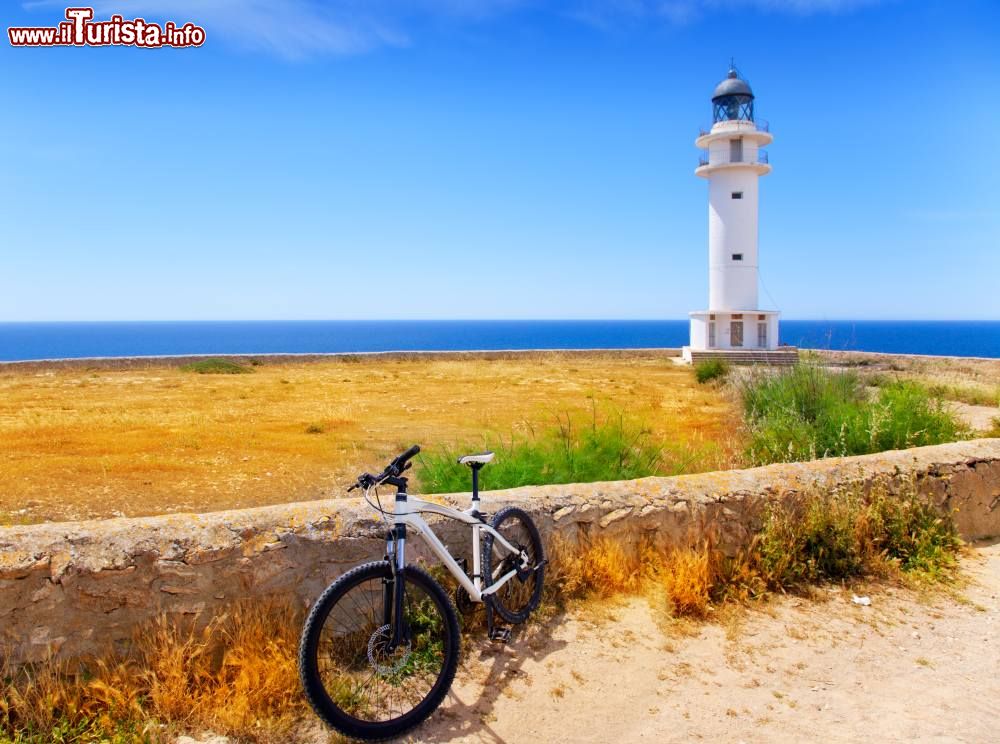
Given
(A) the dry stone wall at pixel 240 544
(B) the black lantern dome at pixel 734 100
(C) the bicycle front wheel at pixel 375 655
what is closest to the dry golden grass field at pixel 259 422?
(A) the dry stone wall at pixel 240 544

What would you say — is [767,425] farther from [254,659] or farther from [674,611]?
[254,659]

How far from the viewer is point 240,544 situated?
3412mm

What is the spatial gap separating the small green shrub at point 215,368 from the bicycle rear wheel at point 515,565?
65.1ft

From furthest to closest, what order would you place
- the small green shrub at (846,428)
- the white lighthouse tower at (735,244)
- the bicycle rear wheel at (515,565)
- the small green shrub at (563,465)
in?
the white lighthouse tower at (735,244)
the small green shrub at (846,428)
the small green shrub at (563,465)
the bicycle rear wheel at (515,565)

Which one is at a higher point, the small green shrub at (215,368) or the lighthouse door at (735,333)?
the lighthouse door at (735,333)

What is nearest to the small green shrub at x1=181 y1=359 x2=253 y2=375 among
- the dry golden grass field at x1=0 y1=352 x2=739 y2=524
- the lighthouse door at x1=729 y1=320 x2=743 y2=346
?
the dry golden grass field at x1=0 y1=352 x2=739 y2=524

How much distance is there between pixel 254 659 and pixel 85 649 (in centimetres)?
70

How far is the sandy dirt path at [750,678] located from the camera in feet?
10.2

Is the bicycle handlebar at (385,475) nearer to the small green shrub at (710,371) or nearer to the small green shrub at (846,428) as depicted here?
the small green shrub at (846,428)

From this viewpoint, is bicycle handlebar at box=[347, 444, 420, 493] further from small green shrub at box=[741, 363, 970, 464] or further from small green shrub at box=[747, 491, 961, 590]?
small green shrub at box=[741, 363, 970, 464]

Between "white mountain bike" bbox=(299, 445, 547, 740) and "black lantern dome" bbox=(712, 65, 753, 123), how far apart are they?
1201 inches

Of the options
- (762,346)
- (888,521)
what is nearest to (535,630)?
(888,521)

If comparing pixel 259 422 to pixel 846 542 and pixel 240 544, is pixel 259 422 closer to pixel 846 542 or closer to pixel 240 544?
pixel 240 544

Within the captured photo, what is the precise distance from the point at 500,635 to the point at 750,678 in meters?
1.22
